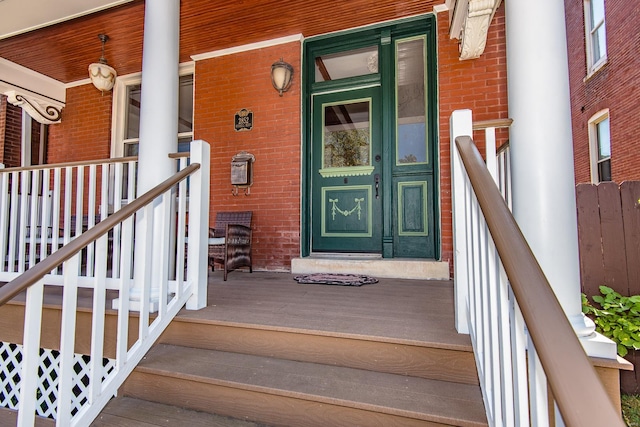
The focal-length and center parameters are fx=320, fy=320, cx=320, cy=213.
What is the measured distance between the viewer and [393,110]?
3.71 m

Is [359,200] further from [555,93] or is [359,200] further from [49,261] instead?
[49,261]

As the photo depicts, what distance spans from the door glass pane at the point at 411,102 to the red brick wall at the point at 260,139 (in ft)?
3.97

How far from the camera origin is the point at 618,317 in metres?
2.14

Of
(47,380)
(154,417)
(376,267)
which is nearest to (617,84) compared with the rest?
(376,267)

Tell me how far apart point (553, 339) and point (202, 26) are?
435 centimetres

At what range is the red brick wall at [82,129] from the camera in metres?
4.94

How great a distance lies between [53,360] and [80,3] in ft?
11.6

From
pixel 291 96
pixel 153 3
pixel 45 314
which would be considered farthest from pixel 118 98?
pixel 45 314

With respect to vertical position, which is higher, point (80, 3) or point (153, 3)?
point (80, 3)

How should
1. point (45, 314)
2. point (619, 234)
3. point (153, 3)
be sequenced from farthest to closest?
point (619, 234) → point (153, 3) → point (45, 314)

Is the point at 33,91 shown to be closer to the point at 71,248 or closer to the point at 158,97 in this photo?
the point at 158,97

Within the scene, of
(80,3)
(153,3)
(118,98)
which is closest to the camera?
(153,3)

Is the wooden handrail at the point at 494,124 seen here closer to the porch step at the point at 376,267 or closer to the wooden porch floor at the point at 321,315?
the wooden porch floor at the point at 321,315

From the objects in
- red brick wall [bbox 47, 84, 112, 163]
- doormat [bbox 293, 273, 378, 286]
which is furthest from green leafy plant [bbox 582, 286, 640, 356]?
red brick wall [bbox 47, 84, 112, 163]
